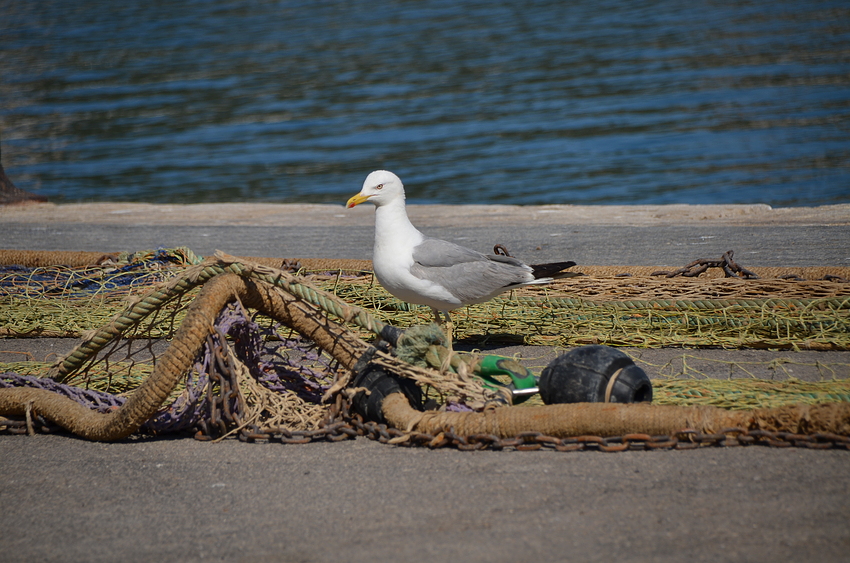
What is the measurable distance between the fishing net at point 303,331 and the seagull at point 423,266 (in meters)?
0.37

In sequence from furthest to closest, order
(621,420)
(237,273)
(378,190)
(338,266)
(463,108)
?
(463,108), (338,266), (378,190), (237,273), (621,420)

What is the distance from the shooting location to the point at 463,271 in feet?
15.9

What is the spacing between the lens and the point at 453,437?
11.1 ft

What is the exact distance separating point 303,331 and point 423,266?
1.13m

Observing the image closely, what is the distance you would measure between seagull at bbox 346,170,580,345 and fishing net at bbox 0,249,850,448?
0.37 meters

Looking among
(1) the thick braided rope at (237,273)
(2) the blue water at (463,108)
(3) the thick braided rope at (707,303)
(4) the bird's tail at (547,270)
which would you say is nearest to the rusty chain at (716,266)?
(3) the thick braided rope at (707,303)

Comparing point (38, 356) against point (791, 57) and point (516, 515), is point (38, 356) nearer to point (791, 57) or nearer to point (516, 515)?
point (516, 515)

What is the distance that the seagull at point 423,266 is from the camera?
15.6ft

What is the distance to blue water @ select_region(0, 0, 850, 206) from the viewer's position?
15188mm

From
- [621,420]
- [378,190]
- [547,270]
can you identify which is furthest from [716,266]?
[621,420]

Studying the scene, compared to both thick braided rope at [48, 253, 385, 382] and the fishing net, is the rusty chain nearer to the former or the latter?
the fishing net

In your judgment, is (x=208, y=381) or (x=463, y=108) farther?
(x=463, y=108)

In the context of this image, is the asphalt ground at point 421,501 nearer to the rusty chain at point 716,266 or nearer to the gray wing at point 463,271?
the gray wing at point 463,271

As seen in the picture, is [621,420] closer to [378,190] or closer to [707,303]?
[707,303]
